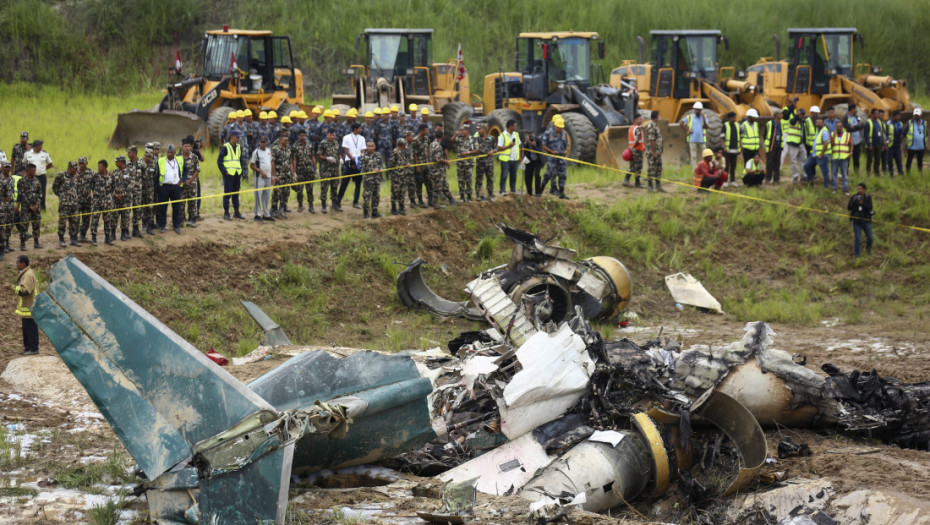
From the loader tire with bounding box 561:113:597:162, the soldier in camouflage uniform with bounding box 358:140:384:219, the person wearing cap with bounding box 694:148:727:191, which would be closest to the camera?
the soldier in camouflage uniform with bounding box 358:140:384:219

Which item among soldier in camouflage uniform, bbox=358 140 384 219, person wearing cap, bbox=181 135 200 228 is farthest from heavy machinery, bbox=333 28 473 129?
person wearing cap, bbox=181 135 200 228

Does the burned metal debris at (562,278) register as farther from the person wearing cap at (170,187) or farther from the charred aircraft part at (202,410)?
the charred aircraft part at (202,410)

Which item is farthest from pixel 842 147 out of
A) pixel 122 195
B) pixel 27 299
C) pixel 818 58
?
pixel 27 299

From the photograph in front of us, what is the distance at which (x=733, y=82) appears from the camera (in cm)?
2655

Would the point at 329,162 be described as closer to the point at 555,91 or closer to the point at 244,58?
the point at 555,91

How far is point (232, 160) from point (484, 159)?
4.70 meters

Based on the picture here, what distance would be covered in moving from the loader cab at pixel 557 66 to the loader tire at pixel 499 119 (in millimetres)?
813

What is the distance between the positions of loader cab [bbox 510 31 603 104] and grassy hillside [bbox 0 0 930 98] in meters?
11.1

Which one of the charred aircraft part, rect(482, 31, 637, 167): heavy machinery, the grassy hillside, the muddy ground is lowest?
the muddy ground

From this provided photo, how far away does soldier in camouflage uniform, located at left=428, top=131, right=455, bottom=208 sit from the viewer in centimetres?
1780

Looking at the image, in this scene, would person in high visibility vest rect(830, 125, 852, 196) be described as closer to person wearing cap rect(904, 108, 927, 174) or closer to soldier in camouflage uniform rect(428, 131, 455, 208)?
person wearing cap rect(904, 108, 927, 174)

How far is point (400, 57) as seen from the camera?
2588cm

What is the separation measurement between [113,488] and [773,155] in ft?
54.7

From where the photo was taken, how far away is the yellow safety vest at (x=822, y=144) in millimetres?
20125
